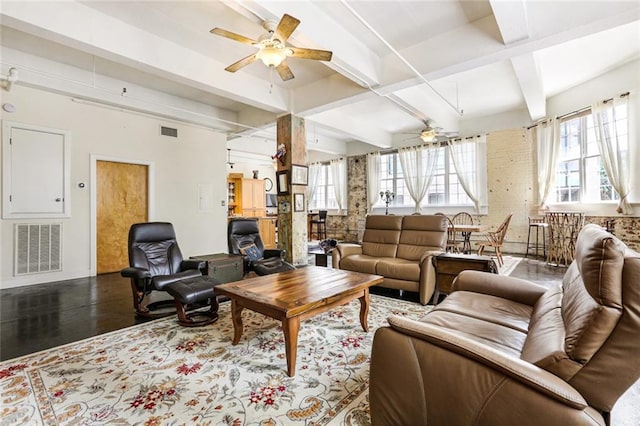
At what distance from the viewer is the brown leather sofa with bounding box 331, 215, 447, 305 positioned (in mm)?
3492

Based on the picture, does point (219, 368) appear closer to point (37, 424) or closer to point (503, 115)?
point (37, 424)

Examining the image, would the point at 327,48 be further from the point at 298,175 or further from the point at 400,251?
the point at 400,251

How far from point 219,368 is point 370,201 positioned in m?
7.89

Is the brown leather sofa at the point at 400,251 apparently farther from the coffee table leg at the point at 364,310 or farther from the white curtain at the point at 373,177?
the white curtain at the point at 373,177

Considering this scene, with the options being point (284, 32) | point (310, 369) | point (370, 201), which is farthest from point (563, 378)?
point (370, 201)

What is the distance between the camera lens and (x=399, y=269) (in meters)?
3.62

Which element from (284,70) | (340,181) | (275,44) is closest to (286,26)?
(275,44)

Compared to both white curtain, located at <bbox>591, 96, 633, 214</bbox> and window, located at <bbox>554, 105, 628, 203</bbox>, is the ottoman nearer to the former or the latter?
white curtain, located at <bbox>591, 96, 633, 214</bbox>

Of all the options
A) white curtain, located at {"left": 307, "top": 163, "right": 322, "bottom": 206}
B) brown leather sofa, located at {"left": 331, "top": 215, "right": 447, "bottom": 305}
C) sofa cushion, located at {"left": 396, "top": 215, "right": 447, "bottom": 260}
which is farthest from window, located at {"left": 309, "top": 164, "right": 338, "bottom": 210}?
sofa cushion, located at {"left": 396, "top": 215, "right": 447, "bottom": 260}

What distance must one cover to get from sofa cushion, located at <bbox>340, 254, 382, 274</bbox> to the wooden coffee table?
864 millimetres

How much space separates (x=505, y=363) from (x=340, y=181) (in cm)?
936

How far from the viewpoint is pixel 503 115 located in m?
7.09

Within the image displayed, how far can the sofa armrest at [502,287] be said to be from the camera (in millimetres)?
2086

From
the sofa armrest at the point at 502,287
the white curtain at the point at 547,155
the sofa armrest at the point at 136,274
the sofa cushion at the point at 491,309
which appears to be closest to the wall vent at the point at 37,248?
the sofa armrest at the point at 136,274
